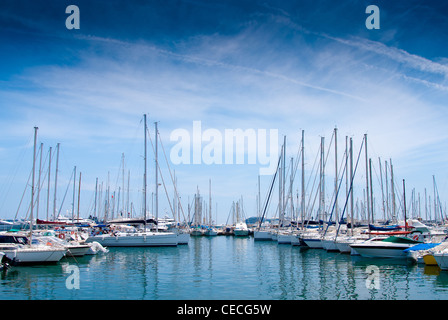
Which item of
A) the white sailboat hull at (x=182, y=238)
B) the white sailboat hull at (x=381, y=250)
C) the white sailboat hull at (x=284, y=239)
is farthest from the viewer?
the white sailboat hull at (x=284, y=239)

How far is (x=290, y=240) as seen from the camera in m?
59.1

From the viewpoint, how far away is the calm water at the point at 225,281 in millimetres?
20750

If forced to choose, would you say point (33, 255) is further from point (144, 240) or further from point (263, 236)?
point (263, 236)

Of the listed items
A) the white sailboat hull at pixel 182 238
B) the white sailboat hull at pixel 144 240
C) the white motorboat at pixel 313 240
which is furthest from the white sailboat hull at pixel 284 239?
the white sailboat hull at pixel 144 240

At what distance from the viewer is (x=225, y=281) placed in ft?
82.2

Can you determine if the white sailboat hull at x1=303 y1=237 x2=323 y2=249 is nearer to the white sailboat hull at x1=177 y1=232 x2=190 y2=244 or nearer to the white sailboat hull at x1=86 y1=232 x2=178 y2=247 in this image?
the white sailboat hull at x1=177 y1=232 x2=190 y2=244

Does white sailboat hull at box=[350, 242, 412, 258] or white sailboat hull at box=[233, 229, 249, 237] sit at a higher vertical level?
white sailboat hull at box=[350, 242, 412, 258]

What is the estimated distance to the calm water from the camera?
20.8 metres

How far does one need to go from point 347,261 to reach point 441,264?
922 centimetres

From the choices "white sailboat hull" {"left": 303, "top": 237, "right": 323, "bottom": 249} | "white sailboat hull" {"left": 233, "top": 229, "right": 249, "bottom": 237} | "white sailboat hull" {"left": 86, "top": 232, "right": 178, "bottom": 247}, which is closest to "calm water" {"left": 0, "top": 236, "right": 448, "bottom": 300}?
"white sailboat hull" {"left": 303, "top": 237, "right": 323, "bottom": 249}

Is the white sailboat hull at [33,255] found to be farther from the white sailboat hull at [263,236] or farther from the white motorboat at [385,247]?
the white sailboat hull at [263,236]

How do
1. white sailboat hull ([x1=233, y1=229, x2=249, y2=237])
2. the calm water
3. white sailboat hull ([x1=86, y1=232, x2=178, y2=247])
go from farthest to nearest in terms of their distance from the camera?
white sailboat hull ([x1=233, y1=229, x2=249, y2=237]) → white sailboat hull ([x1=86, y1=232, x2=178, y2=247]) → the calm water
